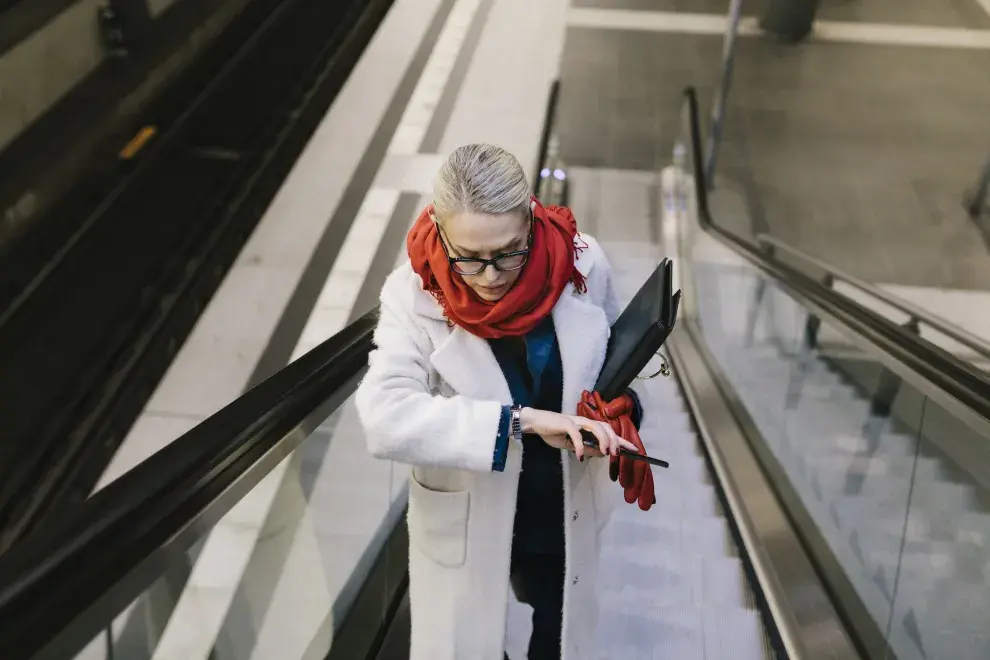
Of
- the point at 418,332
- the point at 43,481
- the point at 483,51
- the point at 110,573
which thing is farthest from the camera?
the point at 483,51

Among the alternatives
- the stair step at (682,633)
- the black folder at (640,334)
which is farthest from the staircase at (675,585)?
the black folder at (640,334)

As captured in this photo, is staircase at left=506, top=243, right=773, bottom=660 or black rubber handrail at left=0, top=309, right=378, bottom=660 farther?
staircase at left=506, top=243, right=773, bottom=660

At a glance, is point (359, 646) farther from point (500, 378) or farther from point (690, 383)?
point (690, 383)

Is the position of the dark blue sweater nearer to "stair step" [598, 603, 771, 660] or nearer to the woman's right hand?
the woman's right hand

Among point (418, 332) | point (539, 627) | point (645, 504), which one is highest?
point (418, 332)

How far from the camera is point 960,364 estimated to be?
7.32 feet

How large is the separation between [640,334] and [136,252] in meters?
5.54

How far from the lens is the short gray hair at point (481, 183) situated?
5.01ft

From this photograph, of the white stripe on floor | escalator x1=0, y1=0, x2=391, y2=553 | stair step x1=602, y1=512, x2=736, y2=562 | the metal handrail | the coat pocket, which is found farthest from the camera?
the white stripe on floor

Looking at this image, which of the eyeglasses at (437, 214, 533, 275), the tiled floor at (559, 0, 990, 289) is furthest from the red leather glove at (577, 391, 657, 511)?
the tiled floor at (559, 0, 990, 289)

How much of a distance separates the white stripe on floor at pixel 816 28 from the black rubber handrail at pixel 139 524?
9.43m

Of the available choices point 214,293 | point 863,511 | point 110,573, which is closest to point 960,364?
point 863,511

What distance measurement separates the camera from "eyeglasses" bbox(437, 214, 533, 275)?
5.20 feet

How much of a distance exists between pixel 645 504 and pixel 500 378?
0.36 m
